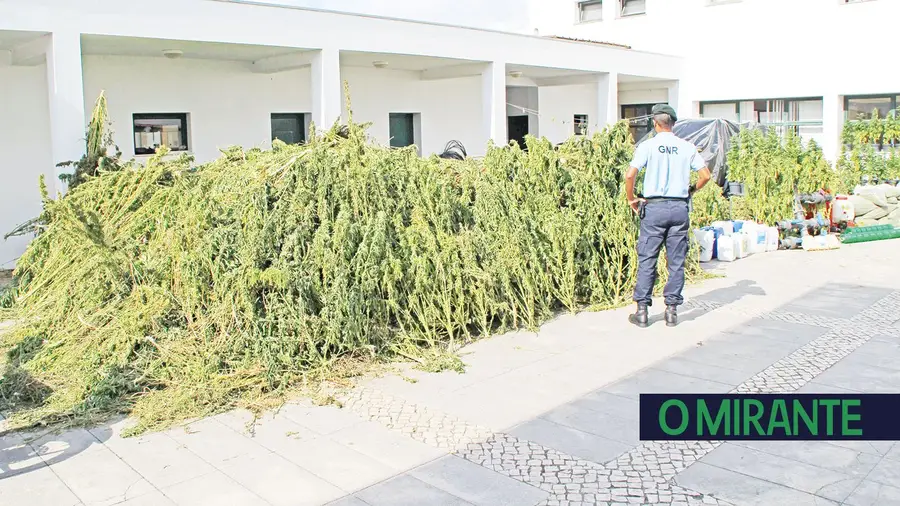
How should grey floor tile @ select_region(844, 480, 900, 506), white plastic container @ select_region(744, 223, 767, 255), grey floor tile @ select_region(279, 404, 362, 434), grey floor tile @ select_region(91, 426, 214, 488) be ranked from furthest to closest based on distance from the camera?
white plastic container @ select_region(744, 223, 767, 255), grey floor tile @ select_region(279, 404, 362, 434), grey floor tile @ select_region(91, 426, 214, 488), grey floor tile @ select_region(844, 480, 900, 506)

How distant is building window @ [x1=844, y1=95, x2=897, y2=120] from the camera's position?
19047 millimetres

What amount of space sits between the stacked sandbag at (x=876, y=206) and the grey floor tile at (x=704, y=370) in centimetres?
931

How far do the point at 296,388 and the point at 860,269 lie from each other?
315 inches

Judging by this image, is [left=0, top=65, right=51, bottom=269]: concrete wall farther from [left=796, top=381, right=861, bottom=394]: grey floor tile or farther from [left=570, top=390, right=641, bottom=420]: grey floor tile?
[left=796, top=381, right=861, bottom=394]: grey floor tile

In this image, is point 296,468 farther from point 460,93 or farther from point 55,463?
point 460,93

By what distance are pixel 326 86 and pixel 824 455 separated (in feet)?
35.6

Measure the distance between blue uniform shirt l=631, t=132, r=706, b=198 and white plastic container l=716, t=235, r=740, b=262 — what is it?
4248mm

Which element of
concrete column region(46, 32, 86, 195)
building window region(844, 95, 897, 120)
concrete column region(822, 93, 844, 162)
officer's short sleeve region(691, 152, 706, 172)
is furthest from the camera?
concrete column region(822, 93, 844, 162)

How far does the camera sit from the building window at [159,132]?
14.2 meters

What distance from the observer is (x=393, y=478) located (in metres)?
4.33

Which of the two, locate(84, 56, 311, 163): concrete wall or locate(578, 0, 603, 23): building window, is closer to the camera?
locate(84, 56, 311, 163): concrete wall

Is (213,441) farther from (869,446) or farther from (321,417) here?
(869,446)

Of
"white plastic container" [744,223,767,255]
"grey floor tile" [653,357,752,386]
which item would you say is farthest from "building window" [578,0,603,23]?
"grey floor tile" [653,357,752,386]

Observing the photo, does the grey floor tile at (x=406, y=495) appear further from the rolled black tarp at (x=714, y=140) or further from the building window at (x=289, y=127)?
the rolled black tarp at (x=714, y=140)
